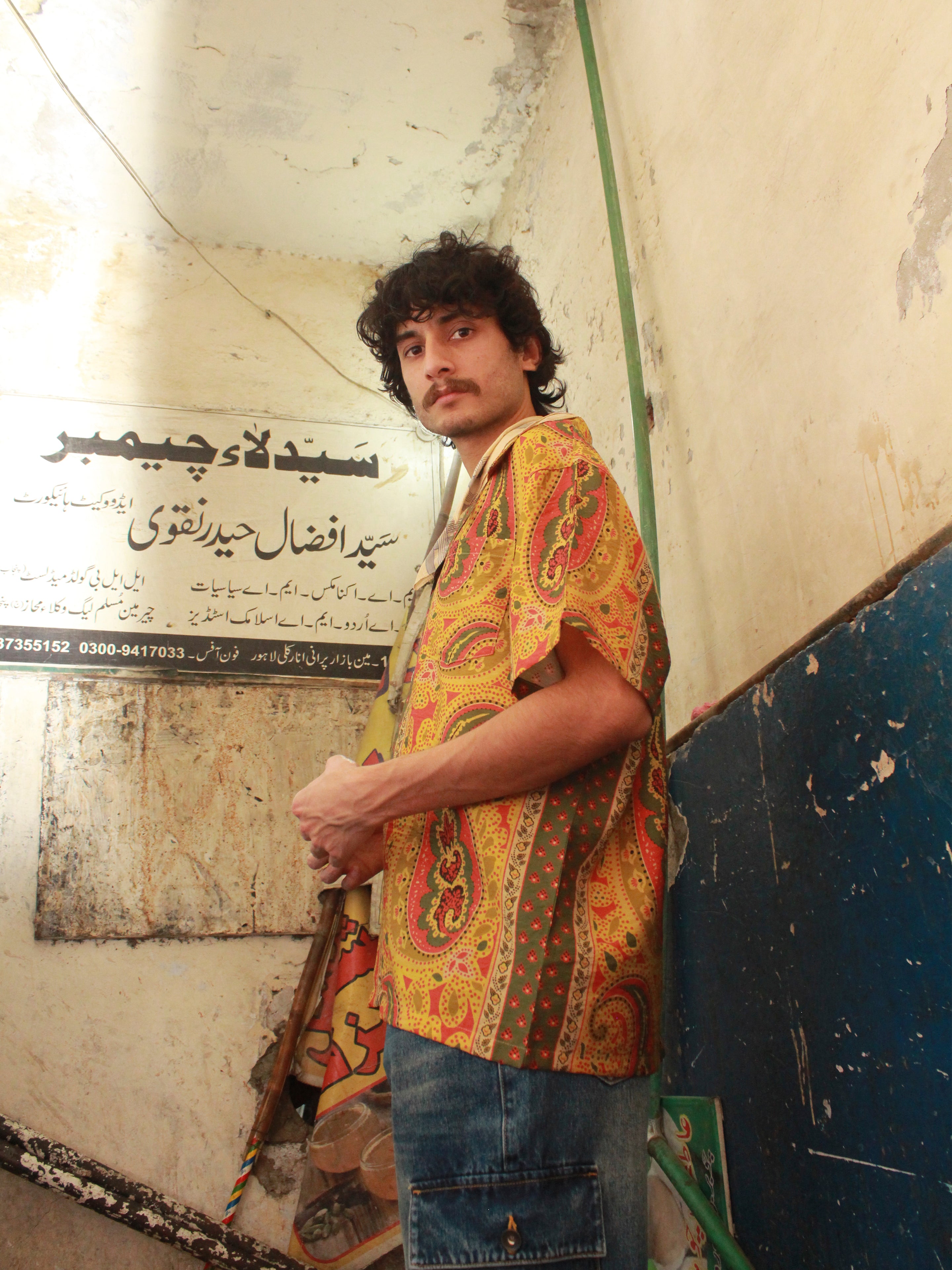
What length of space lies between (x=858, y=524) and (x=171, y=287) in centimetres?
212

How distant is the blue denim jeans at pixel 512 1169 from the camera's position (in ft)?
2.01

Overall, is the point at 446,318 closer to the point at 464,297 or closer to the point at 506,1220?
the point at 464,297

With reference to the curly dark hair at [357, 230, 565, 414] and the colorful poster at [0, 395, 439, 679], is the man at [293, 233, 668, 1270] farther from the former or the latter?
the colorful poster at [0, 395, 439, 679]

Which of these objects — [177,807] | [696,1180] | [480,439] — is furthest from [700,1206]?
[177,807]

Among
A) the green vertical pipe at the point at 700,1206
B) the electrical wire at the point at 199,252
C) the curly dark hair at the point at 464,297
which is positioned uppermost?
the electrical wire at the point at 199,252

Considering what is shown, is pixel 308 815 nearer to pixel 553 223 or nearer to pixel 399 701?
pixel 399 701

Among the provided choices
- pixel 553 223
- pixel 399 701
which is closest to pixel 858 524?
pixel 399 701

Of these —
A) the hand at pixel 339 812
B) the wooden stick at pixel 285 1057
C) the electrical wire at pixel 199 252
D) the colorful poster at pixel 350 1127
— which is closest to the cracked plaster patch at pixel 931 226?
the hand at pixel 339 812

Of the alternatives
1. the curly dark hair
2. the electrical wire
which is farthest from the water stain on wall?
the curly dark hair

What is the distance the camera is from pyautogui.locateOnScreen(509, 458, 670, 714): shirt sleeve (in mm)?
712

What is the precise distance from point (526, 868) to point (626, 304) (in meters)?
1.00

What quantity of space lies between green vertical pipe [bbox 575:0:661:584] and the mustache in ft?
0.98

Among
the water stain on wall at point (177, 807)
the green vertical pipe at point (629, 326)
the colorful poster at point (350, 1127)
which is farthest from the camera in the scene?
the water stain on wall at point (177, 807)

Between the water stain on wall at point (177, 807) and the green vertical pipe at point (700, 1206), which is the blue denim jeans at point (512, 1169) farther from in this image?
the water stain on wall at point (177, 807)
